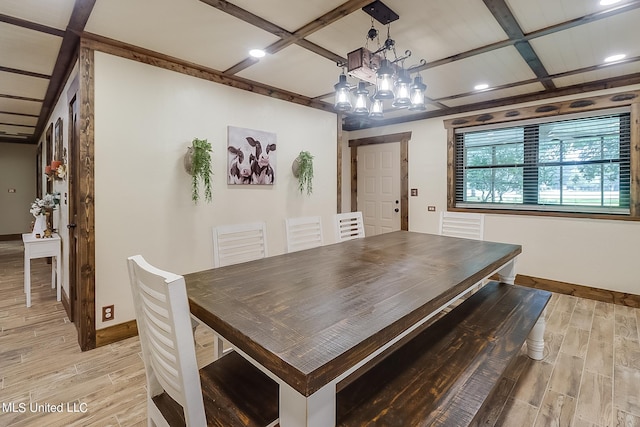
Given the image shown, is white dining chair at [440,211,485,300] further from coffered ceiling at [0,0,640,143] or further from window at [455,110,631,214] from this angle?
coffered ceiling at [0,0,640,143]

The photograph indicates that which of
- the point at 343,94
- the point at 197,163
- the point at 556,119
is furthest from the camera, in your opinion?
the point at 556,119

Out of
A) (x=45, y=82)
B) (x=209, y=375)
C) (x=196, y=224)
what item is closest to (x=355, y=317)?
(x=209, y=375)

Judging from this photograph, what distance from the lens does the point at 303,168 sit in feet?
12.8

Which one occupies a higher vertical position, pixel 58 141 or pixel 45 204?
pixel 58 141

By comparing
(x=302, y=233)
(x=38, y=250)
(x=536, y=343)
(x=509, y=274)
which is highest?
(x=302, y=233)

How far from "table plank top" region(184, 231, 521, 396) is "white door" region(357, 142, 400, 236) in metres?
2.95

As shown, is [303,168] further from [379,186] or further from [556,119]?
[556,119]

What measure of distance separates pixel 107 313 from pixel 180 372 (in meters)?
2.12

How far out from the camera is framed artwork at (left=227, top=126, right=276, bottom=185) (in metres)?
3.29

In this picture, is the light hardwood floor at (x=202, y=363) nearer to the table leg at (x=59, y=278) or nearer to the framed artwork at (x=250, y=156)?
the table leg at (x=59, y=278)

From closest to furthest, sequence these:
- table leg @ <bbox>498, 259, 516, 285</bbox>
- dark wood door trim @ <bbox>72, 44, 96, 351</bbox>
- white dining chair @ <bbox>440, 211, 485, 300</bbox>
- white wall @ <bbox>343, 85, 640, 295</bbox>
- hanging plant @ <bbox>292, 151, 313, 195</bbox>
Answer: dark wood door trim @ <bbox>72, 44, 96, 351</bbox> → table leg @ <bbox>498, 259, 516, 285</bbox> → white dining chair @ <bbox>440, 211, 485, 300</bbox> → white wall @ <bbox>343, 85, 640, 295</bbox> → hanging plant @ <bbox>292, 151, 313, 195</bbox>

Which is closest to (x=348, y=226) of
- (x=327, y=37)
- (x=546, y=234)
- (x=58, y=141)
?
(x=327, y=37)

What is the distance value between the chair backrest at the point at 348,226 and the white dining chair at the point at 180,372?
5.65 ft

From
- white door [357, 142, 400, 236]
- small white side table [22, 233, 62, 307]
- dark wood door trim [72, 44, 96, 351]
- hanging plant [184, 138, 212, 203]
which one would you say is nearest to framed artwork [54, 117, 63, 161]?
small white side table [22, 233, 62, 307]
